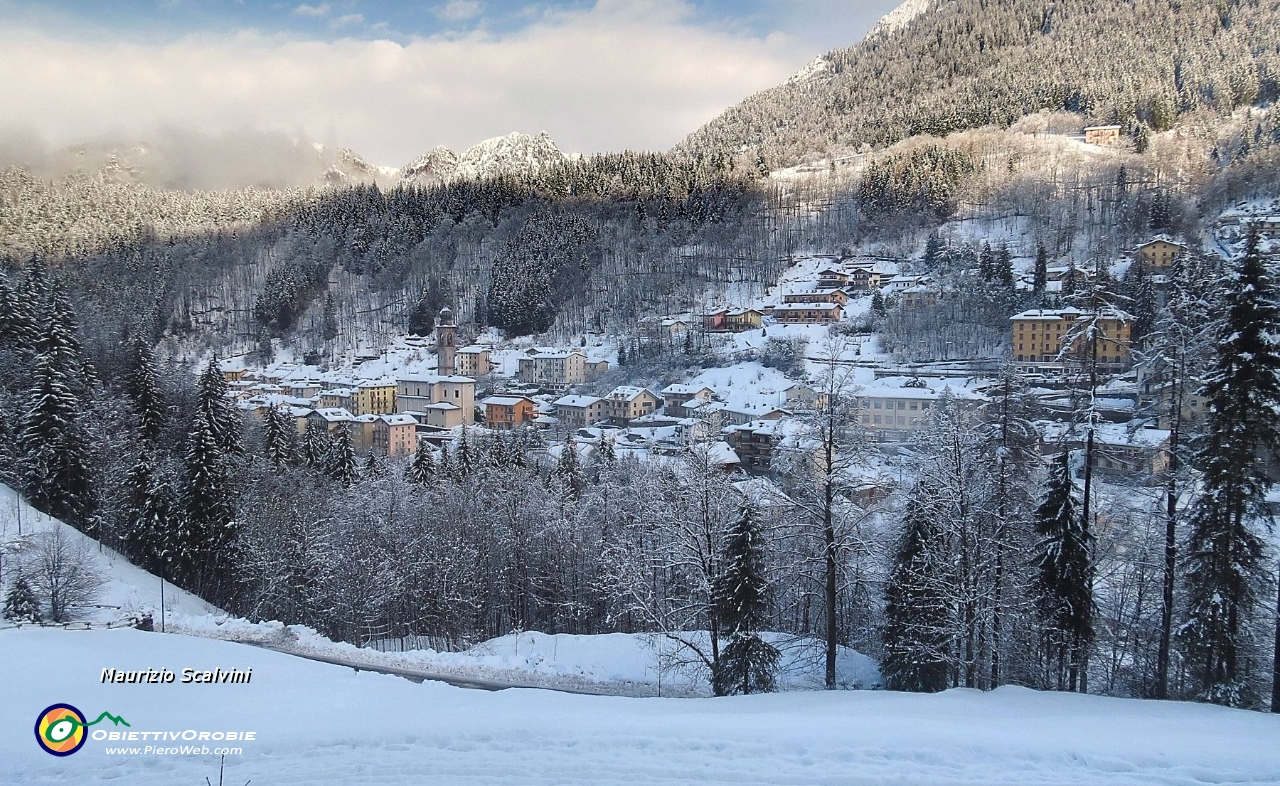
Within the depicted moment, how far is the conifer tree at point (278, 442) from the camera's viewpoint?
38875 millimetres

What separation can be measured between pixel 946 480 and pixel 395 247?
142 metres

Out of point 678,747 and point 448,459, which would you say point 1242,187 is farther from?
point 678,747

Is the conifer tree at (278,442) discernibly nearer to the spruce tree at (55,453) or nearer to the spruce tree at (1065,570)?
the spruce tree at (55,453)

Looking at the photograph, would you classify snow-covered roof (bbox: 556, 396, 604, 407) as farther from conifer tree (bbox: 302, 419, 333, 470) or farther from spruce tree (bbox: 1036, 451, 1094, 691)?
spruce tree (bbox: 1036, 451, 1094, 691)

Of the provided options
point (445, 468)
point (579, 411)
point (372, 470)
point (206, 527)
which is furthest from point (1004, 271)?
point (206, 527)

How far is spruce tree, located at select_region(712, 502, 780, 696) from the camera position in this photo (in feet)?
47.8

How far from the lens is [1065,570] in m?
13.4

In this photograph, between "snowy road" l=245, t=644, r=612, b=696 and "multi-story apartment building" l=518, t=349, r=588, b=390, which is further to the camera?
"multi-story apartment building" l=518, t=349, r=588, b=390

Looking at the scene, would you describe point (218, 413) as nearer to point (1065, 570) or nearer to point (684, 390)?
point (1065, 570)

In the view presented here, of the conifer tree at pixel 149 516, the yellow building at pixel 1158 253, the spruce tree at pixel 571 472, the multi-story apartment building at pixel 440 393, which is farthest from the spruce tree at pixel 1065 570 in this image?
the yellow building at pixel 1158 253

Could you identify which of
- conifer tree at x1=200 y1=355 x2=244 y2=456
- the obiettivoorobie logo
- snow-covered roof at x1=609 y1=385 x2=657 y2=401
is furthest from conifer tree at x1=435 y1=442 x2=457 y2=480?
the obiettivoorobie logo

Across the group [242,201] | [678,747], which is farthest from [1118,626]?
[242,201]

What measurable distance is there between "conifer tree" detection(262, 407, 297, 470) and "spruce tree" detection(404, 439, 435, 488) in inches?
285

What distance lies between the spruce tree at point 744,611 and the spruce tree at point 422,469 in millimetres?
25795
